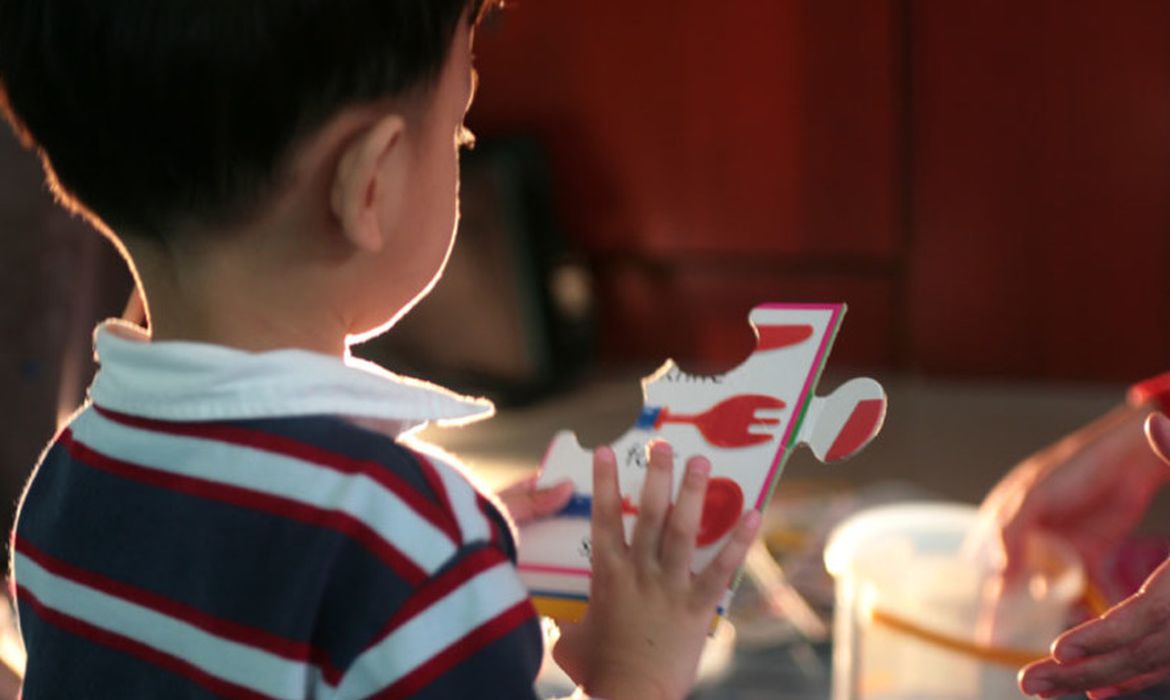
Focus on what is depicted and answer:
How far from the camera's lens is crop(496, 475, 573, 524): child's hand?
67 cm

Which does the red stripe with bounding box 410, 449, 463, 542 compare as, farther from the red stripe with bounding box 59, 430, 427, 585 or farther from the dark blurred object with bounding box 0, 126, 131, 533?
the dark blurred object with bounding box 0, 126, 131, 533

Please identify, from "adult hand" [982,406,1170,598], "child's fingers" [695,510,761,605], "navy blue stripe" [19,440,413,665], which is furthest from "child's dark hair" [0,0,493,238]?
"adult hand" [982,406,1170,598]

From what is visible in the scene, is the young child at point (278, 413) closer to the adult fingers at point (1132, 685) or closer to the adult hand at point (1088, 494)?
the adult fingers at point (1132, 685)

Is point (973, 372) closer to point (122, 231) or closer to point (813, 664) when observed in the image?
point (813, 664)

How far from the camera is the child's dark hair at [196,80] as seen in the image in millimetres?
527

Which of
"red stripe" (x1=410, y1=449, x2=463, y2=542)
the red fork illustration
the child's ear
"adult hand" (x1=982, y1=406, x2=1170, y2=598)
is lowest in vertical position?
"adult hand" (x1=982, y1=406, x2=1170, y2=598)

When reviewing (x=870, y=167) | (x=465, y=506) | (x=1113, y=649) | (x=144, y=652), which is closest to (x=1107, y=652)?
(x=1113, y=649)

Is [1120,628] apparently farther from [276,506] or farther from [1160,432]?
[276,506]

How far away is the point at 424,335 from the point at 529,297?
0.21m

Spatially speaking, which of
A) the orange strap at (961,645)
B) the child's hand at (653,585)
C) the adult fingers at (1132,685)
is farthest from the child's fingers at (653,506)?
the orange strap at (961,645)

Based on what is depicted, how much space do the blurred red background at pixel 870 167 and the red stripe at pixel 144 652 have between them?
184 centimetres

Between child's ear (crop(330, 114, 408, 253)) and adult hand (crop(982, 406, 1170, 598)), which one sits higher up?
child's ear (crop(330, 114, 408, 253))

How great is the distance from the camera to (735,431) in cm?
63

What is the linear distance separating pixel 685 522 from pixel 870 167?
5.84 ft
